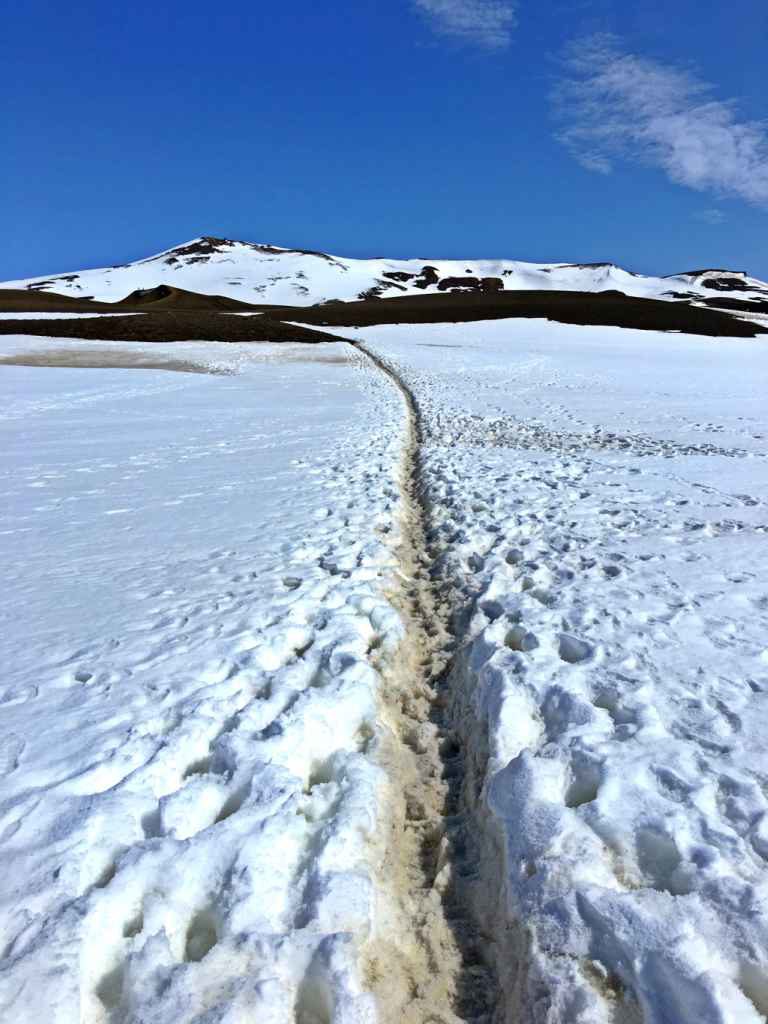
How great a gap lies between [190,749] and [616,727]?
9.85 feet

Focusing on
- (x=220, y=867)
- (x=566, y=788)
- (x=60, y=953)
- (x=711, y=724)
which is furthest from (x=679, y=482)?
(x=60, y=953)

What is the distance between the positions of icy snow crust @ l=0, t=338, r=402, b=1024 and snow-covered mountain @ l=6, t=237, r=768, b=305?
12814 cm

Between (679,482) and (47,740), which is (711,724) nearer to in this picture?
(47,740)

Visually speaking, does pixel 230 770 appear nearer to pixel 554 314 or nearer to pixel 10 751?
pixel 10 751

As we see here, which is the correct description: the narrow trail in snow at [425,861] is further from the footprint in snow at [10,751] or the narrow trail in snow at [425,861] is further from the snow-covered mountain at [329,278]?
the snow-covered mountain at [329,278]

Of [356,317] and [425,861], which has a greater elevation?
[425,861]

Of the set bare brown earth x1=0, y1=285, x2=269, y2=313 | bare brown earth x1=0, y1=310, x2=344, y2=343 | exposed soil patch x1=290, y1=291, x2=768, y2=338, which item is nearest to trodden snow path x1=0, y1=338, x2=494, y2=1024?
bare brown earth x1=0, y1=310, x2=344, y2=343

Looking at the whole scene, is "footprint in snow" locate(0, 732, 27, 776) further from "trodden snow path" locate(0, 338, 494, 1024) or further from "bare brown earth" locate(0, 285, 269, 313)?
"bare brown earth" locate(0, 285, 269, 313)

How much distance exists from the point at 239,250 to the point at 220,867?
627ft

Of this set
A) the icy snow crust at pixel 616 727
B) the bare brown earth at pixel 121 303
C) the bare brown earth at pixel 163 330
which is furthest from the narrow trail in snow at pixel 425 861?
the bare brown earth at pixel 121 303

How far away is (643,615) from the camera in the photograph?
255 inches

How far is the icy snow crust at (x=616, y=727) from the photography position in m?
3.19

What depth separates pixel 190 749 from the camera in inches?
188

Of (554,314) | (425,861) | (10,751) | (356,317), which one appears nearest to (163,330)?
(356,317)
